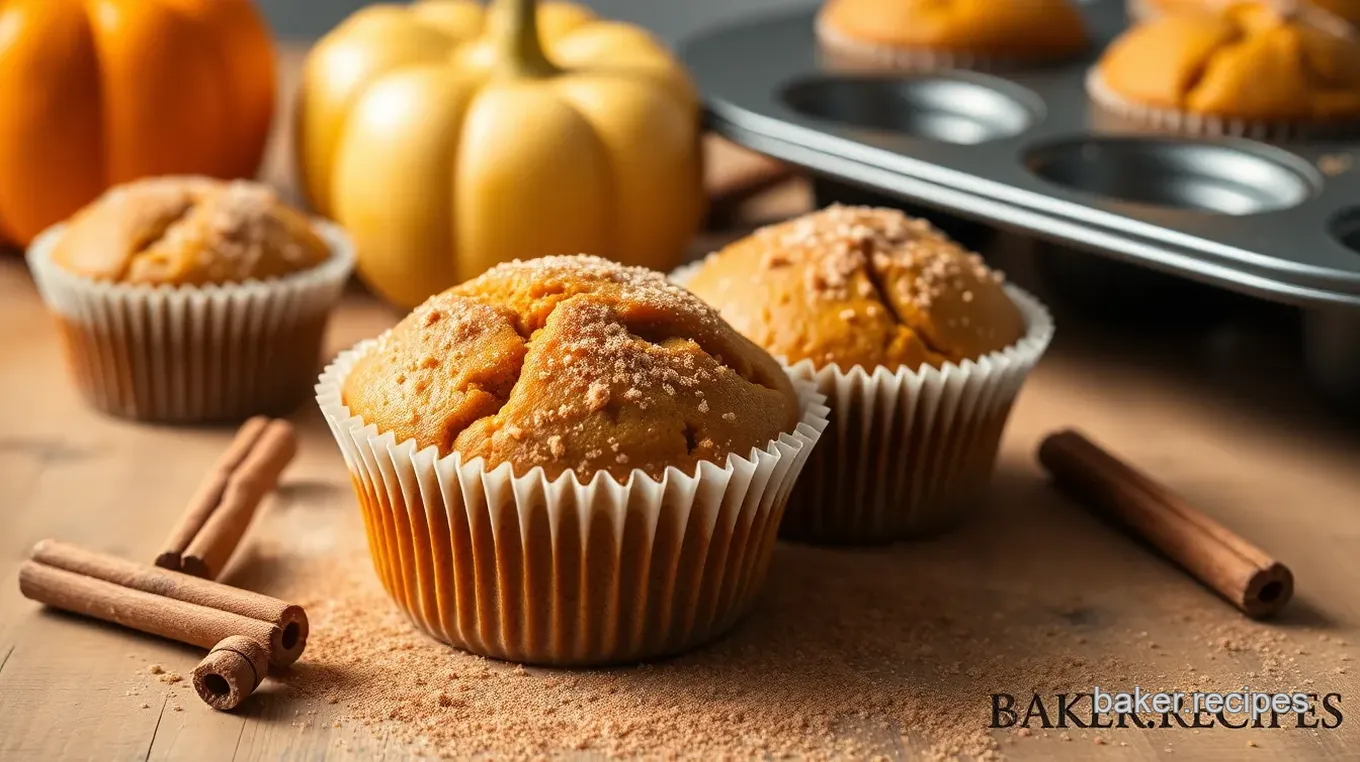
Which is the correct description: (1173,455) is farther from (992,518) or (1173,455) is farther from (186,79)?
(186,79)

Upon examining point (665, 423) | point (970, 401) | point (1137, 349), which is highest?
point (665, 423)

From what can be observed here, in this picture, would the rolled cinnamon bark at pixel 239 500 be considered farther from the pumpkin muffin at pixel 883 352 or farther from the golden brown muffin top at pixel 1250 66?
the golden brown muffin top at pixel 1250 66

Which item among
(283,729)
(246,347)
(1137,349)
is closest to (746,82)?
(1137,349)

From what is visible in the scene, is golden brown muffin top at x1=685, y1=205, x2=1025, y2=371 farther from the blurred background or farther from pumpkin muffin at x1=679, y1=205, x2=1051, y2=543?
the blurred background

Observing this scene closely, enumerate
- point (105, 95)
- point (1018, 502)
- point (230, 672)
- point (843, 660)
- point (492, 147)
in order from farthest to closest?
point (105, 95) → point (492, 147) → point (1018, 502) → point (843, 660) → point (230, 672)

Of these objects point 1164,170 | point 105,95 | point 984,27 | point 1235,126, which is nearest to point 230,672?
point 105,95

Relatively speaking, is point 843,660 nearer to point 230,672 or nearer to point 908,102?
point 230,672

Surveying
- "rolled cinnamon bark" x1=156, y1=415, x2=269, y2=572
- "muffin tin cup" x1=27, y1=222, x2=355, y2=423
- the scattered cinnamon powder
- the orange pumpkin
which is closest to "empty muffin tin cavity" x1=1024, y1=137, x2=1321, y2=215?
the scattered cinnamon powder
